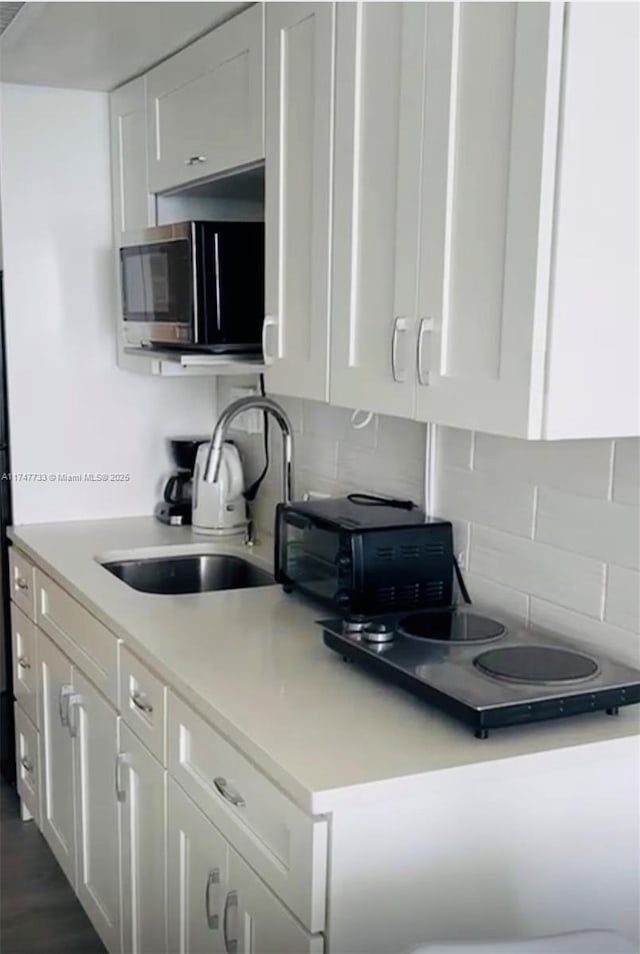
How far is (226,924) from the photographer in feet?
5.35

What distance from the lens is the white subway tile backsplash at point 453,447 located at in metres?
2.07

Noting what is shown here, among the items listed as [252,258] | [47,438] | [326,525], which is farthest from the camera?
[47,438]

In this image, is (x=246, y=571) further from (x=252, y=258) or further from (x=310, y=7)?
(x=310, y=7)

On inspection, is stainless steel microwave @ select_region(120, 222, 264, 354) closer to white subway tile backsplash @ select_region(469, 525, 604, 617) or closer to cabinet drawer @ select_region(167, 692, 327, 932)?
white subway tile backsplash @ select_region(469, 525, 604, 617)

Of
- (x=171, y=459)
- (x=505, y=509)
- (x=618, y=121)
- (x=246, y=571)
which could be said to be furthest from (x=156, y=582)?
(x=618, y=121)

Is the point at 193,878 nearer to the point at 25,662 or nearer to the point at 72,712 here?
the point at 72,712

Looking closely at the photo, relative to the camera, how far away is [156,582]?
2.79m

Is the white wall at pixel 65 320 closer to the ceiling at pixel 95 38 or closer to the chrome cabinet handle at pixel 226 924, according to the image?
the ceiling at pixel 95 38

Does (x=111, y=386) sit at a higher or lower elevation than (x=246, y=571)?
higher

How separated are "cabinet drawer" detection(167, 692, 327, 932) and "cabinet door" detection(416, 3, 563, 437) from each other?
Result: 23.8 inches

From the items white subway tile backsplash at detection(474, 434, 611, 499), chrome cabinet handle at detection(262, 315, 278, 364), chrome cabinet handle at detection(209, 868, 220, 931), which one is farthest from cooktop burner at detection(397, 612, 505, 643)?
chrome cabinet handle at detection(262, 315, 278, 364)

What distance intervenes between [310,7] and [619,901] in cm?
163

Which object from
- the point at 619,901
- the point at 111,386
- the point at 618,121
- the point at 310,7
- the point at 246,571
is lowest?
the point at 619,901

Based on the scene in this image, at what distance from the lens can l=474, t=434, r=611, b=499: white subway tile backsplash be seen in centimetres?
171
